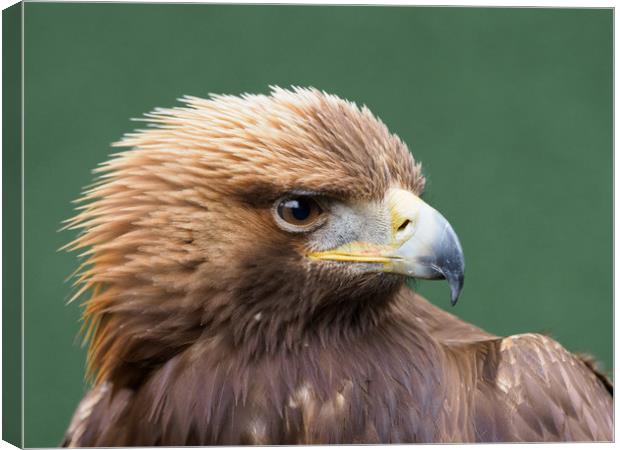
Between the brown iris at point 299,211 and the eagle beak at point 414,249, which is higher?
the brown iris at point 299,211

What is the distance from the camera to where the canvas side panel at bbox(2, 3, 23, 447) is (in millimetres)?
3561

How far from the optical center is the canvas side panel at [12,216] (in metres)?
3.56

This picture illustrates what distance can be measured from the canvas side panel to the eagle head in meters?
0.46

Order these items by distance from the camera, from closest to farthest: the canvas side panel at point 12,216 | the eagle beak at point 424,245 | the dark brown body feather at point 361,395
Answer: the eagle beak at point 424,245 < the dark brown body feather at point 361,395 < the canvas side panel at point 12,216

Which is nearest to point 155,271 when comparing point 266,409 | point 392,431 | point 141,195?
point 141,195

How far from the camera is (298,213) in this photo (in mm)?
3082

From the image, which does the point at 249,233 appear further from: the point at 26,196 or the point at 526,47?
the point at 526,47

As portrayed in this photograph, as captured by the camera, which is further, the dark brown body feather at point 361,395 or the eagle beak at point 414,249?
the dark brown body feather at point 361,395

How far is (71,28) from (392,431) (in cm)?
182

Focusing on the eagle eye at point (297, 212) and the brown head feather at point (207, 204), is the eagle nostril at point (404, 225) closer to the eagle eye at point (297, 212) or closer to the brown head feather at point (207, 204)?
the brown head feather at point (207, 204)

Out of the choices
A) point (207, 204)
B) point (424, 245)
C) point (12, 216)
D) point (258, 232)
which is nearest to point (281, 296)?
point (258, 232)

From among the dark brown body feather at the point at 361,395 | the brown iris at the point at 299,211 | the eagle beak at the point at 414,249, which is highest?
the brown iris at the point at 299,211

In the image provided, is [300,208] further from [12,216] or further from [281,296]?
[12,216]

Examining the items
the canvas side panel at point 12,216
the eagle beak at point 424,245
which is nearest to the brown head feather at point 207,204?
the eagle beak at point 424,245
